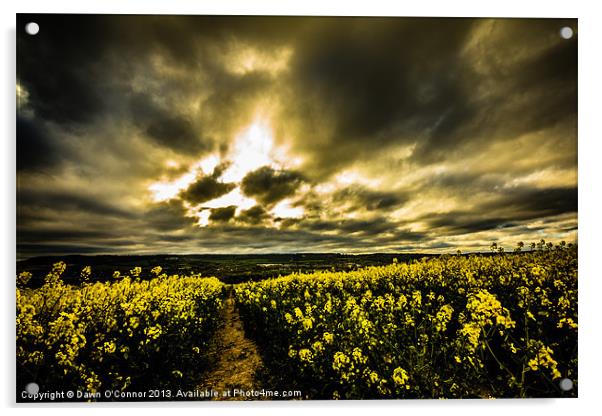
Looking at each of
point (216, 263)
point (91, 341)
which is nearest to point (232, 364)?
point (216, 263)

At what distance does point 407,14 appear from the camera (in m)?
4.27

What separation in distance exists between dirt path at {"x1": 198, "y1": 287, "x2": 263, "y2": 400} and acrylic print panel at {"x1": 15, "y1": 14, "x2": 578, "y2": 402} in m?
0.05

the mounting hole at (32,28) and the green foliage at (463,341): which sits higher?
the mounting hole at (32,28)

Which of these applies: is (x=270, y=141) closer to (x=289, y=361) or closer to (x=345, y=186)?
(x=345, y=186)

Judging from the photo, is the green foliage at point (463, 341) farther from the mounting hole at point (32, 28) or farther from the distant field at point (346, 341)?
the mounting hole at point (32, 28)

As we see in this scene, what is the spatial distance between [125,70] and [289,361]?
174 inches

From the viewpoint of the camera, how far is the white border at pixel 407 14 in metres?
3.92

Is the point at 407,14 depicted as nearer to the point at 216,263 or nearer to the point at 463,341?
the point at 463,341

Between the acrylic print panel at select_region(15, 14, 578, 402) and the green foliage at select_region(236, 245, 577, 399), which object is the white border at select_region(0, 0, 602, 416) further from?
the green foliage at select_region(236, 245, 577, 399)

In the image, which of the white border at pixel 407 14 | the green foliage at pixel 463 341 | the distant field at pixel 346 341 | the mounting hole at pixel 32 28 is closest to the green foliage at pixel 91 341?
the distant field at pixel 346 341

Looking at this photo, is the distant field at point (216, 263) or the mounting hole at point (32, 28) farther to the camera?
the mounting hole at point (32, 28)

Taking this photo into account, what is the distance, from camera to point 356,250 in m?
4.64

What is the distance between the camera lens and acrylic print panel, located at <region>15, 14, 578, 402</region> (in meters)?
3.95

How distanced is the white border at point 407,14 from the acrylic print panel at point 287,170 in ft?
0.46
